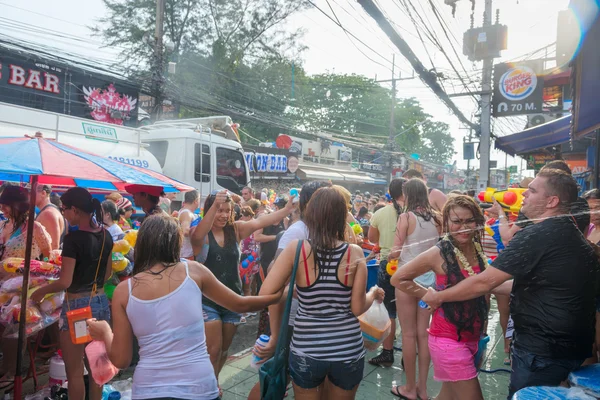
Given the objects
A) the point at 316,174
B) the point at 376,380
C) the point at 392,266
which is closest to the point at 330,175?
the point at 316,174

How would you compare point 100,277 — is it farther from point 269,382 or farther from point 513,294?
Result: point 513,294

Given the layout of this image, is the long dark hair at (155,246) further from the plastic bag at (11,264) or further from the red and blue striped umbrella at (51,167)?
the plastic bag at (11,264)

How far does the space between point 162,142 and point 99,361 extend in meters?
8.49

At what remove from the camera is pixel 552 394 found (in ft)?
5.81

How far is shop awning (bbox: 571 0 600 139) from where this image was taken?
265 centimetres

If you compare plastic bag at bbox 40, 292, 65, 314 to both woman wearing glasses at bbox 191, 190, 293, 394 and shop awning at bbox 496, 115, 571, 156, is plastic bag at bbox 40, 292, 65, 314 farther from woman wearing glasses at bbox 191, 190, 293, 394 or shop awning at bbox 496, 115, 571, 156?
shop awning at bbox 496, 115, 571, 156

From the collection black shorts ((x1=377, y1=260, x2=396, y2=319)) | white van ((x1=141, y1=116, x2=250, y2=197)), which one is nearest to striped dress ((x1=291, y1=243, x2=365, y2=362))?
black shorts ((x1=377, y1=260, x2=396, y2=319))

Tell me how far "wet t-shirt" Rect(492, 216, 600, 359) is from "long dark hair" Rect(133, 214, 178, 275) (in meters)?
1.63

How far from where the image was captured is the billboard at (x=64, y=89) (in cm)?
1168

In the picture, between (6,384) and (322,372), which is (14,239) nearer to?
(6,384)

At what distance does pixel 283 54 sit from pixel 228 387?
28613mm

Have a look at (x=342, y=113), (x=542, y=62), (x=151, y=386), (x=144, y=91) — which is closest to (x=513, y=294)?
(x=151, y=386)

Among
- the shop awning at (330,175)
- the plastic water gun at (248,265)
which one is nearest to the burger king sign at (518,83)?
the plastic water gun at (248,265)

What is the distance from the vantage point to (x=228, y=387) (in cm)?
370
